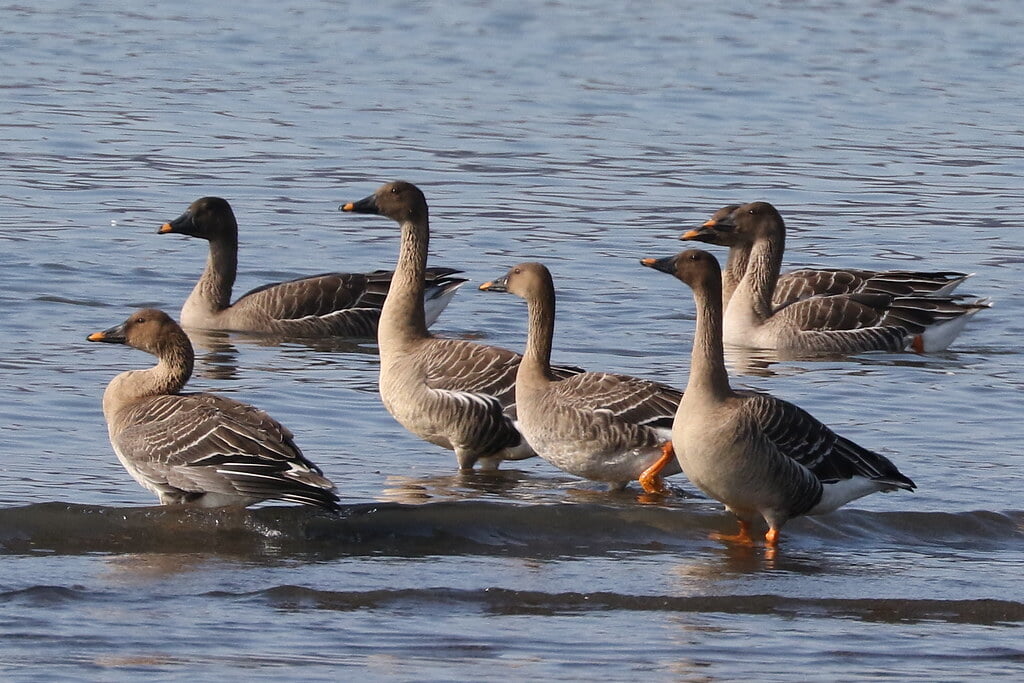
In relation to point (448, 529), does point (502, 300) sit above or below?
above

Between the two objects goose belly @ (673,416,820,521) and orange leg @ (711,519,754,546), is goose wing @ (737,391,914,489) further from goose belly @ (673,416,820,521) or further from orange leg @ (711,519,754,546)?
orange leg @ (711,519,754,546)

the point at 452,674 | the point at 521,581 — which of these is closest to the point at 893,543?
the point at 521,581

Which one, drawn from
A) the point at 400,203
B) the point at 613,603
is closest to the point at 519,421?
the point at 613,603

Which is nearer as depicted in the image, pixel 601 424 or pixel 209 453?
pixel 209 453

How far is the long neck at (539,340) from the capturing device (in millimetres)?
11273

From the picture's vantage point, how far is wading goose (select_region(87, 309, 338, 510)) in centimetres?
934

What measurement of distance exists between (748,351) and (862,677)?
28.8 feet

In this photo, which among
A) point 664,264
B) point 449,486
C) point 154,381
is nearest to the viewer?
point 154,381

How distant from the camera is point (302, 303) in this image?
16547 millimetres

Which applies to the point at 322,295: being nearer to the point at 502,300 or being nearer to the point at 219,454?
the point at 502,300

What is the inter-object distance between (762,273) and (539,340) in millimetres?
6288

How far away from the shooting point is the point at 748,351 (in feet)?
54.7

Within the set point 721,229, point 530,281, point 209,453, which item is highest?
point 721,229

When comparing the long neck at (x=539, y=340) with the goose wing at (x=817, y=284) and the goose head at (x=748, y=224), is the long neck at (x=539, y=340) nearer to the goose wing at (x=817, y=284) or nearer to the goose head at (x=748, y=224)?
the goose head at (x=748, y=224)
